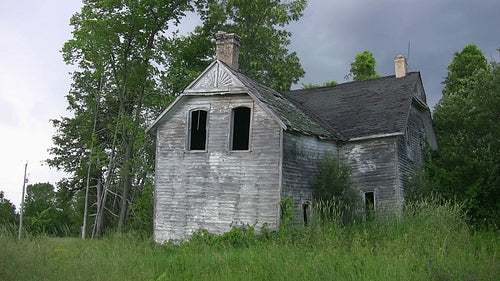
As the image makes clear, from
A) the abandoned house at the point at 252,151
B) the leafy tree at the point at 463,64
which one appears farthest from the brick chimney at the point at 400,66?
the leafy tree at the point at 463,64

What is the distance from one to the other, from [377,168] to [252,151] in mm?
5337

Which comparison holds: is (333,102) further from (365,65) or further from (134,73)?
(365,65)

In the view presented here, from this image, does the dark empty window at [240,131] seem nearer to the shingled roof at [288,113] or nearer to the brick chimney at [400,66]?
the shingled roof at [288,113]

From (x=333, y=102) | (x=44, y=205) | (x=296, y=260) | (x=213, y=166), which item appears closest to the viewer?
(x=296, y=260)

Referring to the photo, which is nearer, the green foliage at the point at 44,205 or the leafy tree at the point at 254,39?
the leafy tree at the point at 254,39

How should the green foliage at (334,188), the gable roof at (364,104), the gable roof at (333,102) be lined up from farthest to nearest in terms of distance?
1. the gable roof at (364,104)
2. the gable roof at (333,102)
3. the green foliage at (334,188)

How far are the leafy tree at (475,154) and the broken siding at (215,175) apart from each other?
7466 millimetres

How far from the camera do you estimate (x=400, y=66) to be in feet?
76.8

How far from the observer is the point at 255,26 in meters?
31.2

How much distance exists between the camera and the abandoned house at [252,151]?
54.2 ft

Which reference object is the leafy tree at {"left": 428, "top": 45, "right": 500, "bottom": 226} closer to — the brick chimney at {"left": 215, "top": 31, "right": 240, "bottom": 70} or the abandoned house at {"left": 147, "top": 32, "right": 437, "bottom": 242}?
the abandoned house at {"left": 147, "top": 32, "right": 437, "bottom": 242}

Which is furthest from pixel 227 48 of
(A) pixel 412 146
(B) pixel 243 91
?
(A) pixel 412 146

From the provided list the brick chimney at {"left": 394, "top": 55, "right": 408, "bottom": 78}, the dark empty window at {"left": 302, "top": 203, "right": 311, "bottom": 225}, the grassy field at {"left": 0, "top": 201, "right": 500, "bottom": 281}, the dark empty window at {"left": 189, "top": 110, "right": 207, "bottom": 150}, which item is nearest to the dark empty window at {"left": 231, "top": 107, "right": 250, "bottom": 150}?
the dark empty window at {"left": 189, "top": 110, "right": 207, "bottom": 150}

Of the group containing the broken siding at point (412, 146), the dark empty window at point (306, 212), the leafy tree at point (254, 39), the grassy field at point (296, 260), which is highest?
the leafy tree at point (254, 39)
